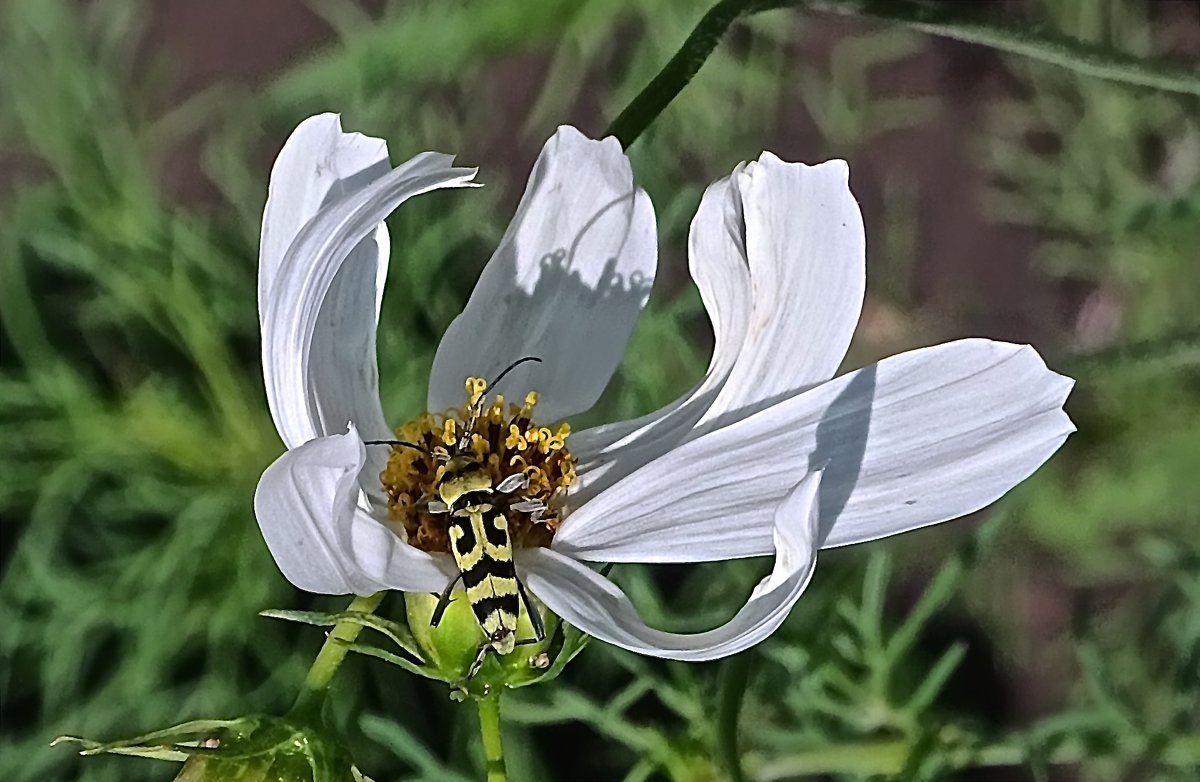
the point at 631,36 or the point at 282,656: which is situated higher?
the point at 631,36

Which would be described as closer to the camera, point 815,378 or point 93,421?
point 815,378

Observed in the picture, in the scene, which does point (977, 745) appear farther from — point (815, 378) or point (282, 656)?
point (282, 656)

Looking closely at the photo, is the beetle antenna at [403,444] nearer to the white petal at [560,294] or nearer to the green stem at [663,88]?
the white petal at [560,294]

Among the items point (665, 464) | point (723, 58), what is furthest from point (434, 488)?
point (723, 58)

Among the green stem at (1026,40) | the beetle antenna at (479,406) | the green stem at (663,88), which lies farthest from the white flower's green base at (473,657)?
the green stem at (1026,40)

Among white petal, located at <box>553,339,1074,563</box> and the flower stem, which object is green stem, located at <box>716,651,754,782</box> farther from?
the flower stem

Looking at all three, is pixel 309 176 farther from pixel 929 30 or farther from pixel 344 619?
pixel 929 30
